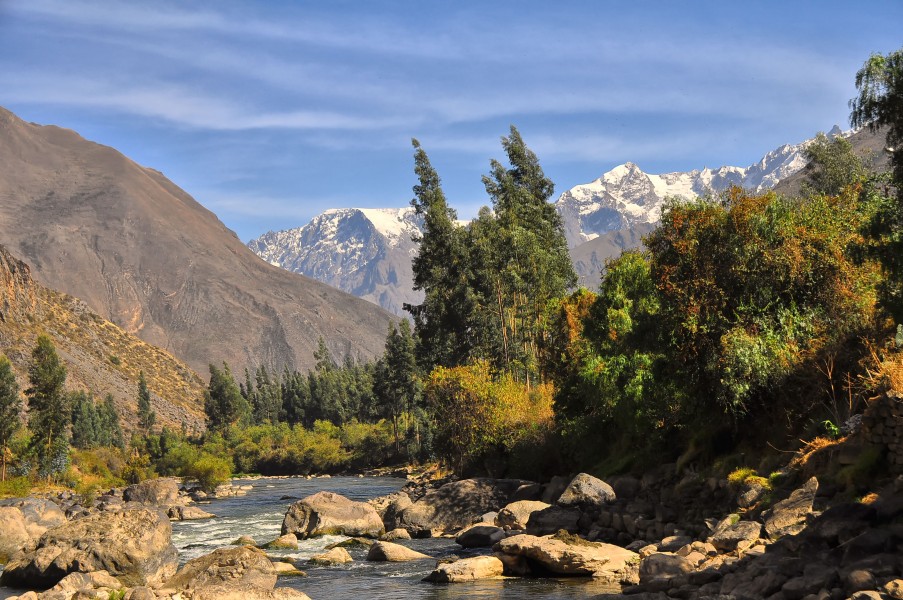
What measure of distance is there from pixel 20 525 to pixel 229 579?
20232 millimetres

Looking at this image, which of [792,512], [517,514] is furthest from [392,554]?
[792,512]

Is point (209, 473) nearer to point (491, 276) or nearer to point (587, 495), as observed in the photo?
point (491, 276)

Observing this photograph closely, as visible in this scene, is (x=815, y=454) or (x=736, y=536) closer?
(x=736, y=536)

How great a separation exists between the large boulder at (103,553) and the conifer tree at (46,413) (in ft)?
226

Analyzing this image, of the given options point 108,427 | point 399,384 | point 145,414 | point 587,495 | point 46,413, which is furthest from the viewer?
point 145,414

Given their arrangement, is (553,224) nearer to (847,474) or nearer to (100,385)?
(847,474)

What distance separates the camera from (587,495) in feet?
123

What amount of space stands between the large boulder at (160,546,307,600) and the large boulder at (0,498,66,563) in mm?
12992

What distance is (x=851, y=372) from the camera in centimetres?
2942

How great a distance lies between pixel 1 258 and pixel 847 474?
189670 millimetres

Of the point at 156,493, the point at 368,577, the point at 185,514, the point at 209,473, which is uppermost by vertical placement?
the point at 368,577

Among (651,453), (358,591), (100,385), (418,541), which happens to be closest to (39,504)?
(418,541)

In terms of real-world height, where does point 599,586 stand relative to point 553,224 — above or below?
below

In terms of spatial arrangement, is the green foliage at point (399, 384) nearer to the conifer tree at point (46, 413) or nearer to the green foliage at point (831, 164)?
the conifer tree at point (46, 413)
